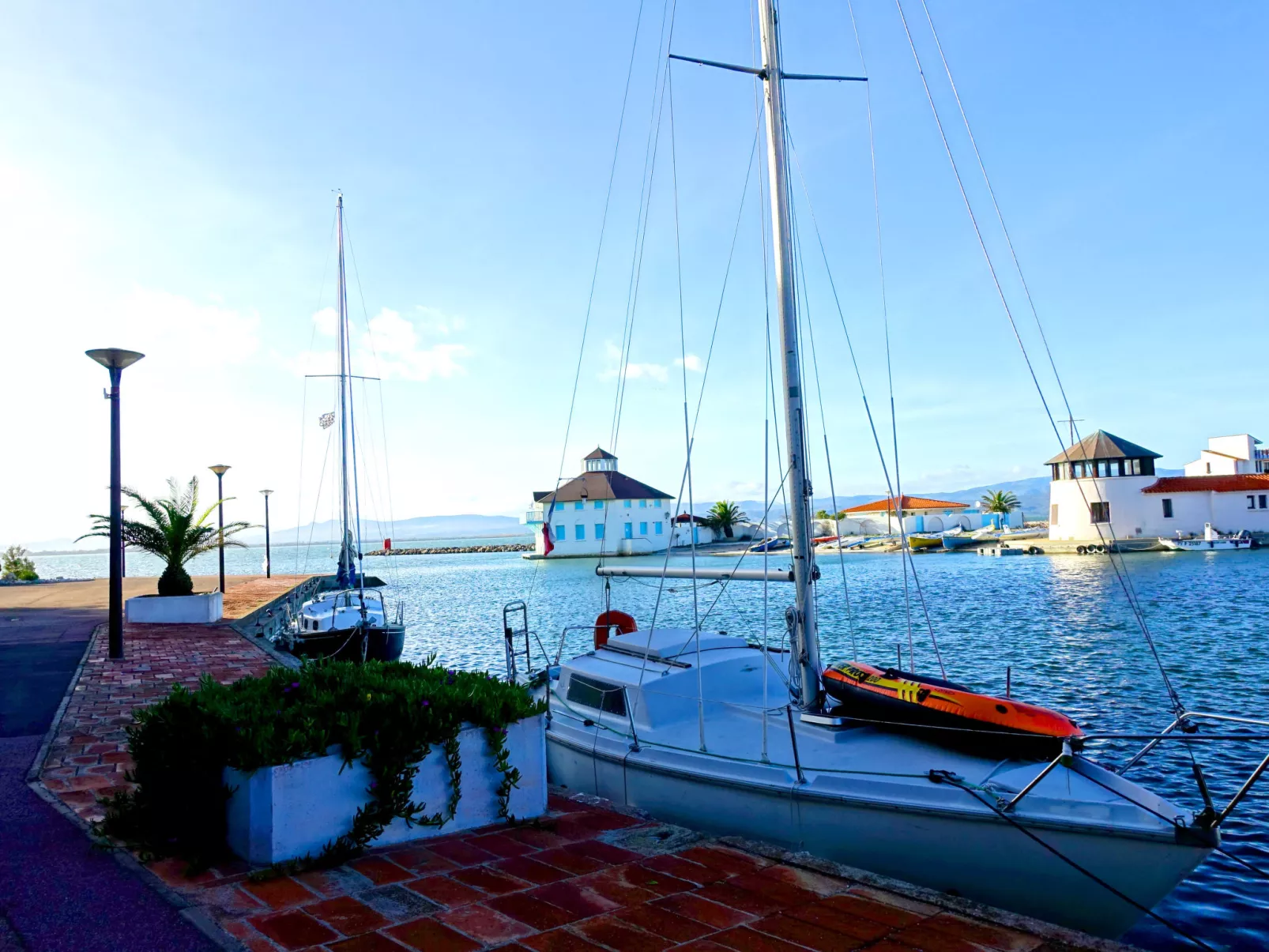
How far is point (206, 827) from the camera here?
4703 mm

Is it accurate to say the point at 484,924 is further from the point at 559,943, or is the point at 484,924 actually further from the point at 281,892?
the point at 281,892

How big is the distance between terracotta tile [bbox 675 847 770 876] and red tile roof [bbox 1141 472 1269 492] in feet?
238

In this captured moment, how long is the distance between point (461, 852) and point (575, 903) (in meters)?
1.06

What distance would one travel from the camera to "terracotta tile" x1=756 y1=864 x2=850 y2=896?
4.18 metres

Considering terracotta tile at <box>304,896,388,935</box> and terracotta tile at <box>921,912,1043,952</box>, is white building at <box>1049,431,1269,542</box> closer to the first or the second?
terracotta tile at <box>921,912,1043,952</box>

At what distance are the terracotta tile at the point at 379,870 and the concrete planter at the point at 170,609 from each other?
18.4 metres

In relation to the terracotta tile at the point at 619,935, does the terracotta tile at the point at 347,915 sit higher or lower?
higher

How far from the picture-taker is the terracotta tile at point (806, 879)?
4.18 metres

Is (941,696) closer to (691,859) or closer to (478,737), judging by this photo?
(691,859)

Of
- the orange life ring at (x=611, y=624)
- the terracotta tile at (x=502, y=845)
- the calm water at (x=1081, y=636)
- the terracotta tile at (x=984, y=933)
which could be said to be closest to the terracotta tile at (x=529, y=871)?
the terracotta tile at (x=502, y=845)

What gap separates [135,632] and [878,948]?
18796 millimetres

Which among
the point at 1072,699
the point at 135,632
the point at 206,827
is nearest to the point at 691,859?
the point at 206,827

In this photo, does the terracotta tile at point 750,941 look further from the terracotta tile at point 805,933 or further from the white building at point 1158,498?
the white building at point 1158,498

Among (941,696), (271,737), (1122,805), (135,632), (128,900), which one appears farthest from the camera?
(135,632)
